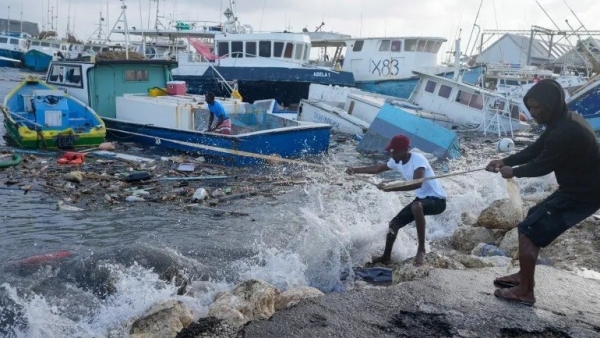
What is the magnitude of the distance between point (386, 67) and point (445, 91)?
584cm

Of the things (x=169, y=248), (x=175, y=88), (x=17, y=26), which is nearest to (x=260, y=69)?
(x=175, y=88)

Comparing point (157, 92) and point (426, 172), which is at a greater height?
point (157, 92)

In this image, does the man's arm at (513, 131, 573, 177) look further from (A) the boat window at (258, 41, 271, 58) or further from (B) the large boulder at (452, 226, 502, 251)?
(A) the boat window at (258, 41, 271, 58)

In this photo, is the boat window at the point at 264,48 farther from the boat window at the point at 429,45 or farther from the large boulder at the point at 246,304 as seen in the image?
the large boulder at the point at 246,304

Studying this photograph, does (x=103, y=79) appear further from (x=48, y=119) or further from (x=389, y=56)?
(x=389, y=56)

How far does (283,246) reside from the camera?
748 cm

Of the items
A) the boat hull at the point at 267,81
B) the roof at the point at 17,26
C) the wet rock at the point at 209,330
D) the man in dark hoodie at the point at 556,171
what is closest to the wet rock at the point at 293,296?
the wet rock at the point at 209,330

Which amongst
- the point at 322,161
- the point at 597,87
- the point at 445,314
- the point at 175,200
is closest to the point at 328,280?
the point at 445,314

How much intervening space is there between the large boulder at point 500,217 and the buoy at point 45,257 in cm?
557

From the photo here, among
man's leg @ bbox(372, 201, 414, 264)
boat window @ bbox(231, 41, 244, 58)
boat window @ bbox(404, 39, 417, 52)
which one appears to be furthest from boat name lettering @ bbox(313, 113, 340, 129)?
man's leg @ bbox(372, 201, 414, 264)

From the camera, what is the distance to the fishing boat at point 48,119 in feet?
46.6

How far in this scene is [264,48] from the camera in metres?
23.9

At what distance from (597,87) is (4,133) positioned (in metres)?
19.9

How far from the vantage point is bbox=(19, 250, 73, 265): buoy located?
6625mm
